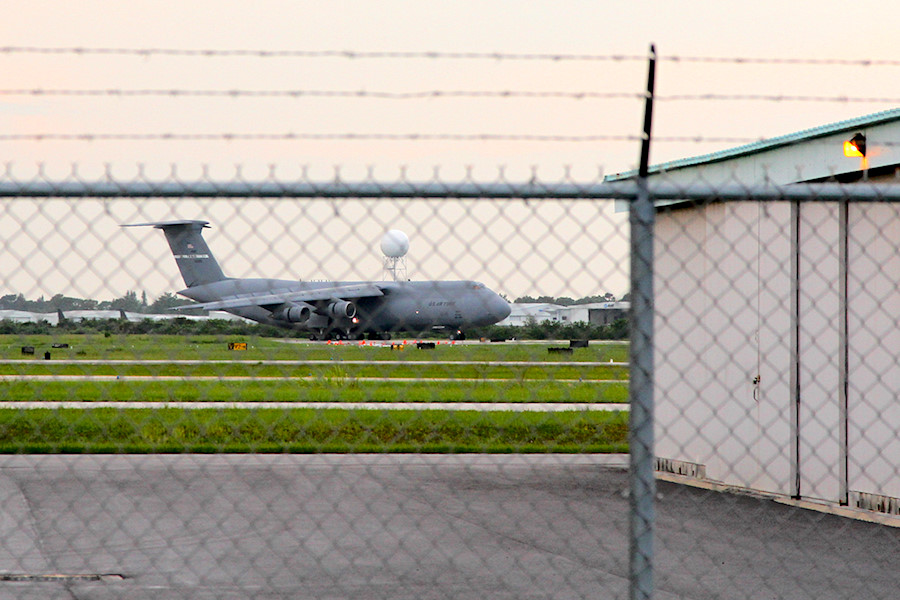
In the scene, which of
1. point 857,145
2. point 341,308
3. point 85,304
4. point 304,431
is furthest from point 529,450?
point 341,308

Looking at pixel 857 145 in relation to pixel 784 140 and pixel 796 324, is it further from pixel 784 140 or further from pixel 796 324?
pixel 796 324

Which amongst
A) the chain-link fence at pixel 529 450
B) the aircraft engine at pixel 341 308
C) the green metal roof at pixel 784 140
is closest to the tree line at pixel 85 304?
the chain-link fence at pixel 529 450

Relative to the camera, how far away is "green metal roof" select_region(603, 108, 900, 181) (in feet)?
25.8

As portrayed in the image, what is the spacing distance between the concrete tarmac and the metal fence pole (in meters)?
2.55

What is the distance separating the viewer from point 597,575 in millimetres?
6574

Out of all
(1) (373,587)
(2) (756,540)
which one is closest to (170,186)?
(1) (373,587)

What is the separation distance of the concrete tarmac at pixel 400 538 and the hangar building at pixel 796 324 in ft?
1.52

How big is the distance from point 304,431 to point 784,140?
8.09 metres

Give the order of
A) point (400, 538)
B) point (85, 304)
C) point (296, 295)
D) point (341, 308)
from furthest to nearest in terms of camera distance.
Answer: point (341, 308)
point (400, 538)
point (296, 295)
point (85, 304)

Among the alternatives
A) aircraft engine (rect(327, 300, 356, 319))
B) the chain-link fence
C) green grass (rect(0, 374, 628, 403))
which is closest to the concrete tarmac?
the chain-link fence

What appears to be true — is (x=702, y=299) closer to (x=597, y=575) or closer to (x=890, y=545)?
(x=890, y=545)

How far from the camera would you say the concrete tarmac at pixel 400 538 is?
6328mm

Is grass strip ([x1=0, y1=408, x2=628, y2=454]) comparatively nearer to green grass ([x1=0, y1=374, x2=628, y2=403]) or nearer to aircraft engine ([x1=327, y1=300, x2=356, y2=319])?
green grass ([x1=0, y1=374, x2=628, y2=403])

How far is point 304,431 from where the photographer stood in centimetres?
1440
